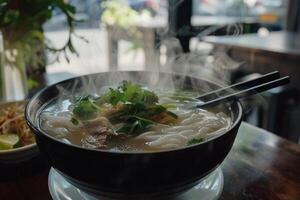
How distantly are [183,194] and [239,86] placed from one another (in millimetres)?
355

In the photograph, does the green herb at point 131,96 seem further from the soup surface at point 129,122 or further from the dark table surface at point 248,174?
the dark table surface at point 248,174

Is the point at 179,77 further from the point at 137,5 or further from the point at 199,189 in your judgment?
the point at 137,5

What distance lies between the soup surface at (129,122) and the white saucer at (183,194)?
13 cm

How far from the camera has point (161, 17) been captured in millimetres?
2365

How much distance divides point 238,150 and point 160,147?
44cm

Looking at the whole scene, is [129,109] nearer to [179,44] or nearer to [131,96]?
[131,96]

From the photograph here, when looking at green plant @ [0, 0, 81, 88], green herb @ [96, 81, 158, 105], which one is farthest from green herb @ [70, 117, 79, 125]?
green plant @ [0, 0, 81, 88]

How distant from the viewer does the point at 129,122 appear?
0.84 m

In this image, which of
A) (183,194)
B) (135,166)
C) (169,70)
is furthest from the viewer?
(169,70)

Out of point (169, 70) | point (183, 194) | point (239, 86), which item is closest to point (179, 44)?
point (169, 70)

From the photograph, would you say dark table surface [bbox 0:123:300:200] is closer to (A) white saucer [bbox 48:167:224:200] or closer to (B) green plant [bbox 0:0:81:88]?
(A) white saucer [bbox 48:167:224:200]

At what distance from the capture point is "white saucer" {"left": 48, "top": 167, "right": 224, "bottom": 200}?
2.66 feet

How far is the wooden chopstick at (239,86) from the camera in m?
0.89

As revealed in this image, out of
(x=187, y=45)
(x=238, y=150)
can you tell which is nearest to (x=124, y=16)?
(x=187, y=45)
